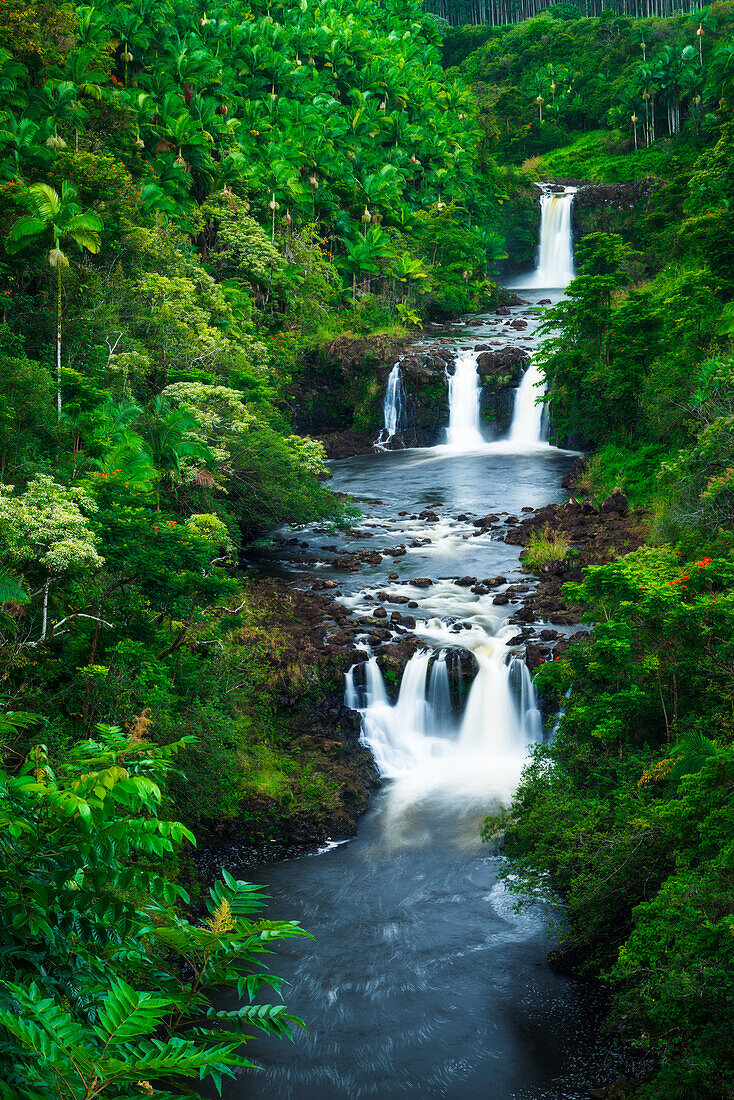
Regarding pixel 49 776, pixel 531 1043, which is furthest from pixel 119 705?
pixel 49 776

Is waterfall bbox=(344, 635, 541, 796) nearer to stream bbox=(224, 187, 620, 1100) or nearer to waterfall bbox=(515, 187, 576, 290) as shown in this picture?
stream bbox=(224, 187, 620, 1100)

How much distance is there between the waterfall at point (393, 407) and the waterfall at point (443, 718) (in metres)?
20.9

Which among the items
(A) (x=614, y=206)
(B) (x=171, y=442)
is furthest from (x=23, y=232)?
(A) (x=614, y=206)

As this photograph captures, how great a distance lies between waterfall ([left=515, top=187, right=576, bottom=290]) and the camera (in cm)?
5469

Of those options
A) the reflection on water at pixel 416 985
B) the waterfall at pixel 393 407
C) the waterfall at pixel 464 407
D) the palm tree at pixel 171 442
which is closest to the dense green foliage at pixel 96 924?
the reflection on water at pixel 416 985

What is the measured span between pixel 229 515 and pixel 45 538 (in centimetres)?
1031

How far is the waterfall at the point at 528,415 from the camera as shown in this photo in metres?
35.7

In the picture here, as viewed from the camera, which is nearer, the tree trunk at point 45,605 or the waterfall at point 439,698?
the tree trunk at point 45,605

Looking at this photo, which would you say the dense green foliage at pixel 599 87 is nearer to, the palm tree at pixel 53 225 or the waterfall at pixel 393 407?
the waterfall at pixel 393 407

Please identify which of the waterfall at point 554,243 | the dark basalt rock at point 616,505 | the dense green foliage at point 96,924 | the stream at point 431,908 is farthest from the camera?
the waterfall at point 554,243

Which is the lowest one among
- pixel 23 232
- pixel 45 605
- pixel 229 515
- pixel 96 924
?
pixel 96 924

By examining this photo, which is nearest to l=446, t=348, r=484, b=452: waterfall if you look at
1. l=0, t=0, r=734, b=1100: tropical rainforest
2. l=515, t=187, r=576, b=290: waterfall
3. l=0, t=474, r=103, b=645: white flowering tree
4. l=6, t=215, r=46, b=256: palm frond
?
l=0, t=0, r=734, b=1100: tropical rainforest

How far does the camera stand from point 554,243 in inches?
2178

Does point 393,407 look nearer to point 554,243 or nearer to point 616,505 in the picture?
point 616,505
